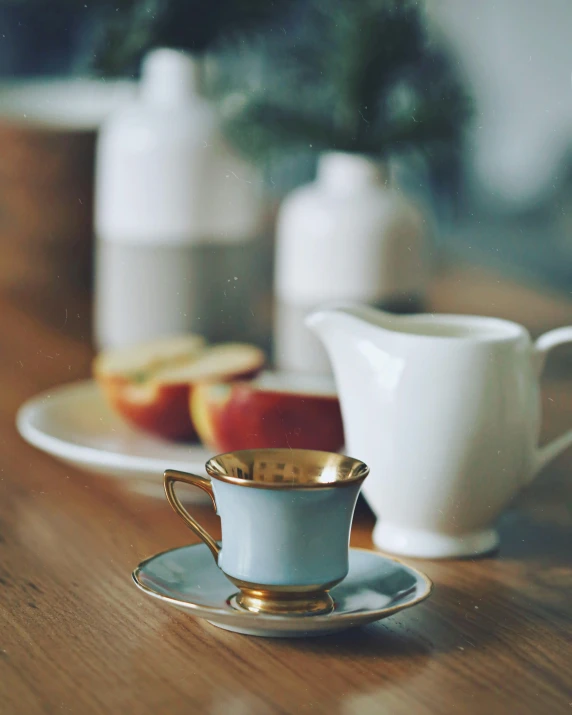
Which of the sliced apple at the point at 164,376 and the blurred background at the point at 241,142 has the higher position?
the blurred background at the point at 241,142

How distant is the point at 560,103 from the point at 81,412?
1.13 m

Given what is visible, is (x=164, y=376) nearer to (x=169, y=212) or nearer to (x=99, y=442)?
(x=99, y=442)

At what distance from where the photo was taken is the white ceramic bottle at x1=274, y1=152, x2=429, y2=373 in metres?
0.73

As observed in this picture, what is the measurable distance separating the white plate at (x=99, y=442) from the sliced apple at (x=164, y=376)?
0.01 m

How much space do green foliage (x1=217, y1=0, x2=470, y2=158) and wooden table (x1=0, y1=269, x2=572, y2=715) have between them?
361 millimetres

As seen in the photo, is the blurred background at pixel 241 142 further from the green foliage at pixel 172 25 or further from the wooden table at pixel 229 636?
the wooden table at pixel 229 636

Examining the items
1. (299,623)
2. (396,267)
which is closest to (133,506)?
(299,623)

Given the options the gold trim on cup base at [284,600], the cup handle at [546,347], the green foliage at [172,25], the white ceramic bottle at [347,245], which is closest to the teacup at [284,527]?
the gold trim on cup base at [284,600]

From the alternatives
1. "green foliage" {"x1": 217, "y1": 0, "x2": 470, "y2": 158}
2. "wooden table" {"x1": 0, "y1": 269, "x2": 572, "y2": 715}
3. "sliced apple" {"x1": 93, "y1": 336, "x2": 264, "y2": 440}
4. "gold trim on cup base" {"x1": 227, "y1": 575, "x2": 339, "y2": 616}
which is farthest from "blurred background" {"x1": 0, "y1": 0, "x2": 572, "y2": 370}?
"gold trim on cup base" {"x1": 227, "y1": 575, "x2": 339, "y2": 616}

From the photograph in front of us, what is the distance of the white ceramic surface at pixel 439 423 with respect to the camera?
1.19ft

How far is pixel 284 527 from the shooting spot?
30 centimetres

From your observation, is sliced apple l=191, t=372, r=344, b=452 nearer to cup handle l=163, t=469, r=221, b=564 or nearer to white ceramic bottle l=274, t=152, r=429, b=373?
cup handle l=163, t=469, r=221, b=564

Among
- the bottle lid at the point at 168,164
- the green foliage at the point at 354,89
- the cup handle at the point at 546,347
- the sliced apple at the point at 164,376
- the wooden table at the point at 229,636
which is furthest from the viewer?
the bottle lid at the point at 168,164

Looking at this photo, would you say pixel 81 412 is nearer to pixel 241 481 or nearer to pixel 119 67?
pixel 241 481
